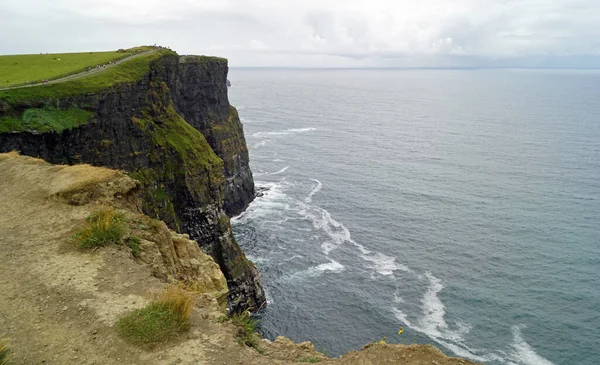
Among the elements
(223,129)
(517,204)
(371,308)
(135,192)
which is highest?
(135,192)

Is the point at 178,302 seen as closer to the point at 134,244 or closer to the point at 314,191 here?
the point at 134,244

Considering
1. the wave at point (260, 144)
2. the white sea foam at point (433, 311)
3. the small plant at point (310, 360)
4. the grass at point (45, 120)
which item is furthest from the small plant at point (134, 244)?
the wave at point (260, 144)

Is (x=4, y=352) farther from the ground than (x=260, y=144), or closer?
farther from the ground

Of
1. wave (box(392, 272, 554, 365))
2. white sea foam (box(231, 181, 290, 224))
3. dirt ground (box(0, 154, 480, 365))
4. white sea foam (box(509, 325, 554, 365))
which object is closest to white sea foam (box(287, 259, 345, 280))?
wave (box(392, 272, 554, 365))

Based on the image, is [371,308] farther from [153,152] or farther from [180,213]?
[153,152]

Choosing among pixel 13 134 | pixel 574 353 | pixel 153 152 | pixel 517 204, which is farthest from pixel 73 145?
pixel 517 204

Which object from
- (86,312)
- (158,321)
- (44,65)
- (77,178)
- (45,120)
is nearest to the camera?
(158,321)

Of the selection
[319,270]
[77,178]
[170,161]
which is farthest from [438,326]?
[77,178]
